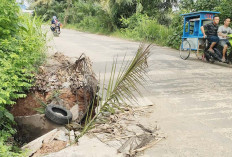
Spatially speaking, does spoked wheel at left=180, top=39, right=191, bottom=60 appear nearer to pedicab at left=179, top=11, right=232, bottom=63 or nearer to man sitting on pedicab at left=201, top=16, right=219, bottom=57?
pedicab at left=179, top=11, right=232, bottom=63

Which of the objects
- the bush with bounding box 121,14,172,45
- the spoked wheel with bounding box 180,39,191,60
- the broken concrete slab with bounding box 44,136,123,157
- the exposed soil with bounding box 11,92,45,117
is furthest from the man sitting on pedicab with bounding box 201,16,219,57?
the broken concrete slab with bounding box 44,136,123,157

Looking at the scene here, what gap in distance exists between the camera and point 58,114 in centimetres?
515

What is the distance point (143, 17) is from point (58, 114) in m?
17.6

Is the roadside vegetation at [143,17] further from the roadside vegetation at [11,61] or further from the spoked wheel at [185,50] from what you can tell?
the roadside vegetation at [11,61]

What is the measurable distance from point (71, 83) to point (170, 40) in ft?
38.0

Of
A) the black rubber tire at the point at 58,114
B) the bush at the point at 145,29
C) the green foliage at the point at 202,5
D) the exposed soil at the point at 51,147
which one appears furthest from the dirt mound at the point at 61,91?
the green foliage at the point at 202,5

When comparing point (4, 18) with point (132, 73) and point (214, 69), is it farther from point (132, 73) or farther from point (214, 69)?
point (214, 69)

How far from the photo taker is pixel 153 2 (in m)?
23.7

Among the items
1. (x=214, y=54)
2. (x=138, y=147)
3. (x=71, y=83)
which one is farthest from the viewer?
(x=214, y=54)

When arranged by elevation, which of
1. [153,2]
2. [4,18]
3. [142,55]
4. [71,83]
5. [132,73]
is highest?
[153,2]

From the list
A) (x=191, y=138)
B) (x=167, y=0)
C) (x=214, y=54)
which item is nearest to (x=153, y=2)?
(x=167, y=0)

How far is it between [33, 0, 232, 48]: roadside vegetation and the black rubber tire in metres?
5.16

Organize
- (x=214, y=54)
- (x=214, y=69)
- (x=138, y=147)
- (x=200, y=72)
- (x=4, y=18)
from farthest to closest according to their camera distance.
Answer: (x=214, y=54) → (x=214, y=69) → (x=200, y=72) → (x=4, y=18) → (x=138, y=147)

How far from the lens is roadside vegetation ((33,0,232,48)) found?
16031mm
